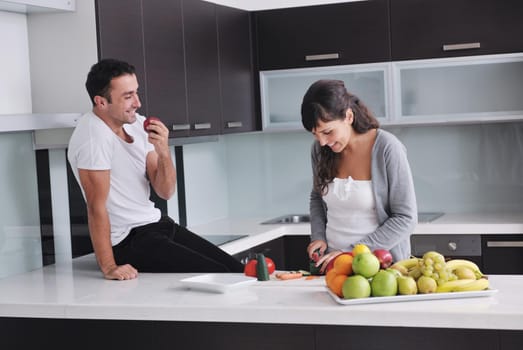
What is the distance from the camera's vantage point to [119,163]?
11.3 ft

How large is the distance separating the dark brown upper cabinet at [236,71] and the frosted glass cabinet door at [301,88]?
0.10 m

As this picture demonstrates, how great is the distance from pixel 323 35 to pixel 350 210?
73.3 inches

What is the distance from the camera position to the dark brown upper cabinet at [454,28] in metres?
4.65

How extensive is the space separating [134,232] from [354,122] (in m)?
0.99

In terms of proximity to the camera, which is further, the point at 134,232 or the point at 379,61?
the point at 379,61

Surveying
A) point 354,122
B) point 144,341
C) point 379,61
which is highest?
point 379,61

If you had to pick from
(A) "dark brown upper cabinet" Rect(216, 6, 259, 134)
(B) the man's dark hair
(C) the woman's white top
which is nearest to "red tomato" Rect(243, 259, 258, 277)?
(C) the woman's white top

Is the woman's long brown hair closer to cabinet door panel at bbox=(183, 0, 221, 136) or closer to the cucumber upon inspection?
the cucumber

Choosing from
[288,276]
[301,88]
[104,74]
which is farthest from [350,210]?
[301,88]

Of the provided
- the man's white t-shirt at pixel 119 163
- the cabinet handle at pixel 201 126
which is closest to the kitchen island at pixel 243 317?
the man's white t-shirt at pixel 119 163

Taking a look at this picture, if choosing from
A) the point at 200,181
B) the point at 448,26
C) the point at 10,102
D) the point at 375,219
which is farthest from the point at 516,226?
the point at 10,102

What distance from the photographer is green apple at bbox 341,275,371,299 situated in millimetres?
2521

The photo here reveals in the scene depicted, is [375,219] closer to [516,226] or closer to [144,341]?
[144,341]

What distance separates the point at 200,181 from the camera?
17.6 feet
